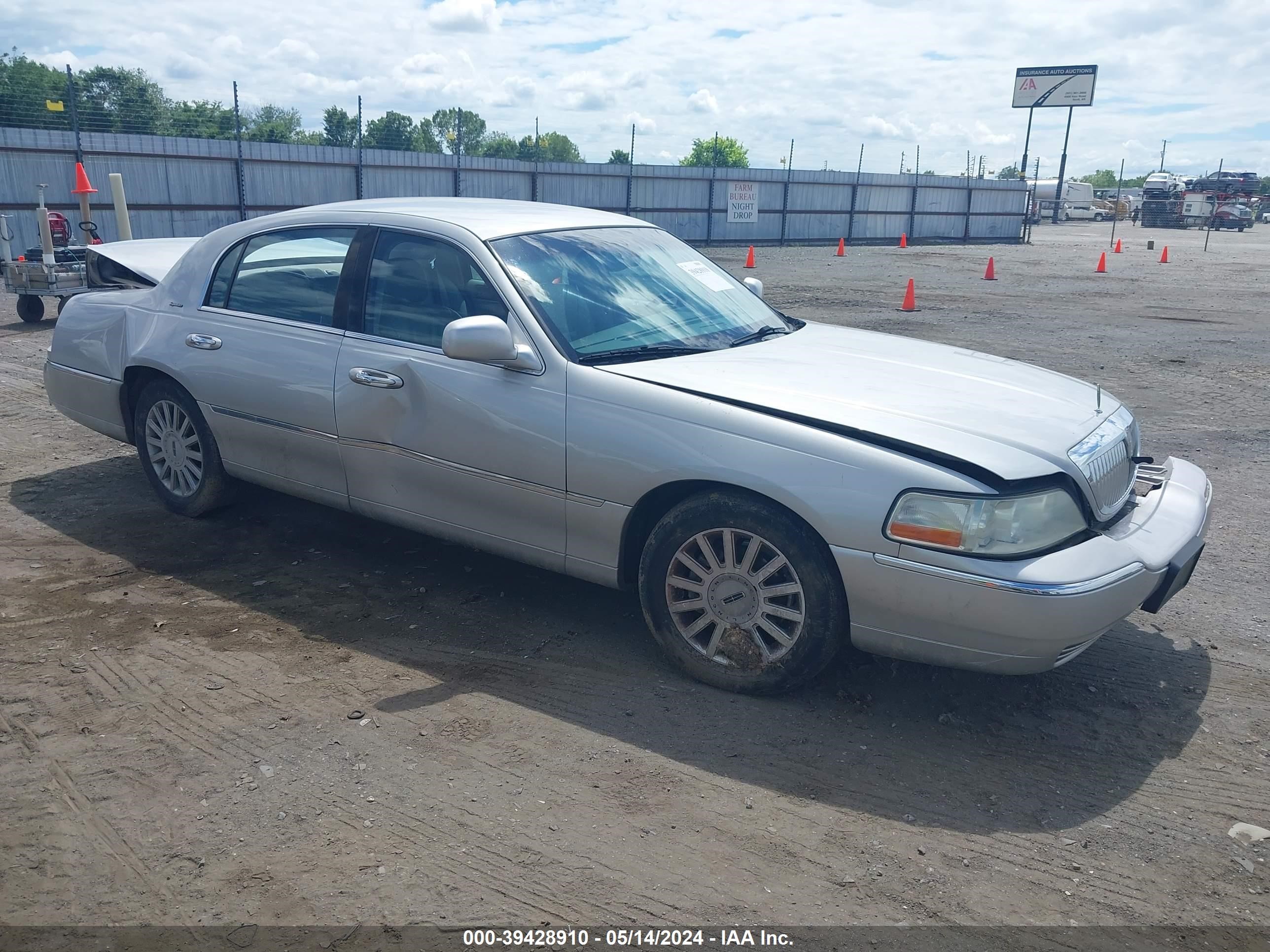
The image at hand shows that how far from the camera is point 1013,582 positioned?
125 inches

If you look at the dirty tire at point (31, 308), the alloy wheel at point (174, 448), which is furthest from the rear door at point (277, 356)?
the dirty tire at point (31, 308)

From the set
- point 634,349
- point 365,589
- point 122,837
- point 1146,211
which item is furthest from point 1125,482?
point 1146,211

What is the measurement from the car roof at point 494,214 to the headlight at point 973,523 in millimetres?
2126

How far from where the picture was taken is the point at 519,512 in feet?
13.5

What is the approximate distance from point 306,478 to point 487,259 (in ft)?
4.64

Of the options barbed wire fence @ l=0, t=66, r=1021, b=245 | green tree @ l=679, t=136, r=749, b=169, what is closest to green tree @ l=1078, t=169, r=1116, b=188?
green tree @ l=679, t=136, r=749, b=169

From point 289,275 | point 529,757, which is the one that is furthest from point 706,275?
point 529,757

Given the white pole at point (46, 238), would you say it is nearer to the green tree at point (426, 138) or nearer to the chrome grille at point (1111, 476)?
the chrome grille at point (1111, 476)

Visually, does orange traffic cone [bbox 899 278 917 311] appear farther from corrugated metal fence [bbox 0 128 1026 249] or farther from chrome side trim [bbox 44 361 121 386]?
chrome side trim [bbox 44 361 121 386]

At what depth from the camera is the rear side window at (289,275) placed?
15.4ft

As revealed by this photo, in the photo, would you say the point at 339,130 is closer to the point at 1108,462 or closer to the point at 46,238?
the point at 46,238

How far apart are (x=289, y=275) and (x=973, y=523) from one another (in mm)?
3376

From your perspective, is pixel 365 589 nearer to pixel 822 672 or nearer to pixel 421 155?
pixel 822 672

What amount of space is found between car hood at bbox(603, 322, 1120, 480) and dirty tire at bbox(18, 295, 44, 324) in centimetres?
1140
